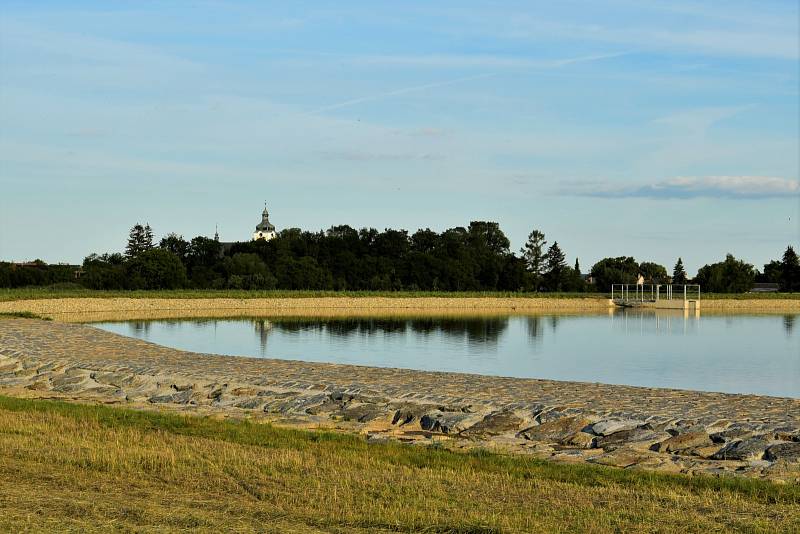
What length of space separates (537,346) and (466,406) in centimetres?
2220

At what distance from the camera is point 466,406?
47.9 ft

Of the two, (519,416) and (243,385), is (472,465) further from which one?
(243,385)

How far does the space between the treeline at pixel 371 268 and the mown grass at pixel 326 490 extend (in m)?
78.3

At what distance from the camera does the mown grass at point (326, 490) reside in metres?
8.05

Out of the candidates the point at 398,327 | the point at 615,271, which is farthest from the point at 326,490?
the point at 615,271

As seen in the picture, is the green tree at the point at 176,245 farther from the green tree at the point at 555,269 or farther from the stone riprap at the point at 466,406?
the stone riprap at the point at 466,406

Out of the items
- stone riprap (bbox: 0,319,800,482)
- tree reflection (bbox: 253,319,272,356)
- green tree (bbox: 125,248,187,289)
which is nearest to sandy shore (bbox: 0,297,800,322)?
tree reflection (bbox: 253,319,272,356)

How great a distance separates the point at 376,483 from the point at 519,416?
468 centimetres

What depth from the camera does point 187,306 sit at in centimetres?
Answer: 6938

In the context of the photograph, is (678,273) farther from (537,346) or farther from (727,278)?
(537,346)

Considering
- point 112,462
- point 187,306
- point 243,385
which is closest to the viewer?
point 112,462

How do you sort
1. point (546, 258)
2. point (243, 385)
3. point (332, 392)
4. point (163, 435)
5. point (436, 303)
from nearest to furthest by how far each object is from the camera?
1. point (163, 435)
2. point (332, 392)
3. point (243, 385)
4. point (436, 303)
5. point (546, 258)

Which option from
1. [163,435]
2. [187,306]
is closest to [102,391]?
[163,435]

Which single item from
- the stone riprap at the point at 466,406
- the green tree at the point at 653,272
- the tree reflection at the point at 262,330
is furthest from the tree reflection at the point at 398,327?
the green tree at the point at 653,272
